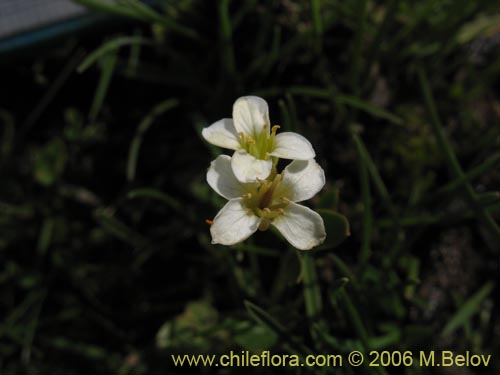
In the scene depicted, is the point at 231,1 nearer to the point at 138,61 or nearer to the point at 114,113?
the point at 138,61

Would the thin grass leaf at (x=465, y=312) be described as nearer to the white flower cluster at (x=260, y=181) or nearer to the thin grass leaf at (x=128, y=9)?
the white flower cluster at (x=260, y=181)

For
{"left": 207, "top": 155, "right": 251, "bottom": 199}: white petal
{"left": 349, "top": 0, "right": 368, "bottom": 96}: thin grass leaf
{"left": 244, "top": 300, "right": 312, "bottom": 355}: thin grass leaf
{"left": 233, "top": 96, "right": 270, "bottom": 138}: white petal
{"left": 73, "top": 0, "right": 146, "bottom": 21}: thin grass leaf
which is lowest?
{"left": 244, "top": 300, "right": 312, "bottom": 355}: thin grass leaf

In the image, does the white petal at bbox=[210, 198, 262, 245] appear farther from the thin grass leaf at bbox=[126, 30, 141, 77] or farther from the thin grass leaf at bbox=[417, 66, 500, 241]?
the thin grass leaf at bbox=[126, 30, 141, 77]

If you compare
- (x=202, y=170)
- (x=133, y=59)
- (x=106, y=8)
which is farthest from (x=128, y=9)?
(x=202, y=170)

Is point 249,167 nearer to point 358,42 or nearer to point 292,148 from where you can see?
point 292,148

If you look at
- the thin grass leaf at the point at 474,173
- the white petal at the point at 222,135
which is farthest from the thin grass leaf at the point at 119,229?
the thin grass leaf at the point at 474,173

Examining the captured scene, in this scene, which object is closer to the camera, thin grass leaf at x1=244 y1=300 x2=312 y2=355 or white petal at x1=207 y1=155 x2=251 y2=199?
white petal at x1=207 y1=155 x2=251 y2=199

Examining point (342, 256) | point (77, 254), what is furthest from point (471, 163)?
point (77, 254)

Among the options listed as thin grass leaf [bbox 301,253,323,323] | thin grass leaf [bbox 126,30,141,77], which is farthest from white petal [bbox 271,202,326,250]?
thin grass leaf [bbox 126,30,141,77]

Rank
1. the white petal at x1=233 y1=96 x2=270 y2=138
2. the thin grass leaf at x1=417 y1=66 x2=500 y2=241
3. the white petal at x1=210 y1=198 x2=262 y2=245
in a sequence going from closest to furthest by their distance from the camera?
the white petal at x1=210 y1=198 x2=262 y2=245 < the white petal at x1=233 y1=96 x2=270 y2=138 < the thin grass leaf at x1=417 y1=66 x2=500 y2=241
